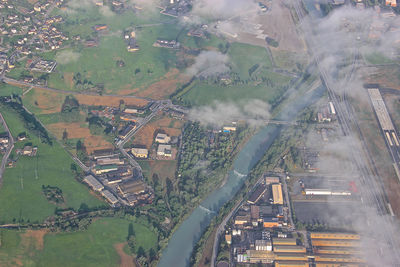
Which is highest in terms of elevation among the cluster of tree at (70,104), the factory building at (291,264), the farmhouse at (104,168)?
the cluster of tree at (70,104)

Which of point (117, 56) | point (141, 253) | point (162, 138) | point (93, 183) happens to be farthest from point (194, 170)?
point (117, 56)

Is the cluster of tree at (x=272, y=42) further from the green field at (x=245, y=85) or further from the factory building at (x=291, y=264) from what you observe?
the factory building at (x=291, y=264)

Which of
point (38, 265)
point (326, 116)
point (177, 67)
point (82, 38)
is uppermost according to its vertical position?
point (82, 38)

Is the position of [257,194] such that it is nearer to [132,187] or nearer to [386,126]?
[132,187]

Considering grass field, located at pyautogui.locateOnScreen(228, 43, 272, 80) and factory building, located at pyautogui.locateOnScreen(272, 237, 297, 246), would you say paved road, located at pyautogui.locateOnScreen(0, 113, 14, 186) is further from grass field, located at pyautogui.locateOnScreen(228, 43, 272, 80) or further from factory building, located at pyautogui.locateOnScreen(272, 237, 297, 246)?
grass field, located at pyautogui.locateOnScreen(228, 43, 272, 80)

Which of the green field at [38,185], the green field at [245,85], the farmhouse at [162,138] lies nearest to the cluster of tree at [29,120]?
the green field at [38,185]

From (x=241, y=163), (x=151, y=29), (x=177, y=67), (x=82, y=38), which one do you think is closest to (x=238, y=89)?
(x=177, y=67)

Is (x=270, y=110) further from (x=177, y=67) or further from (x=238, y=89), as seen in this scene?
(x=177, y=67)
